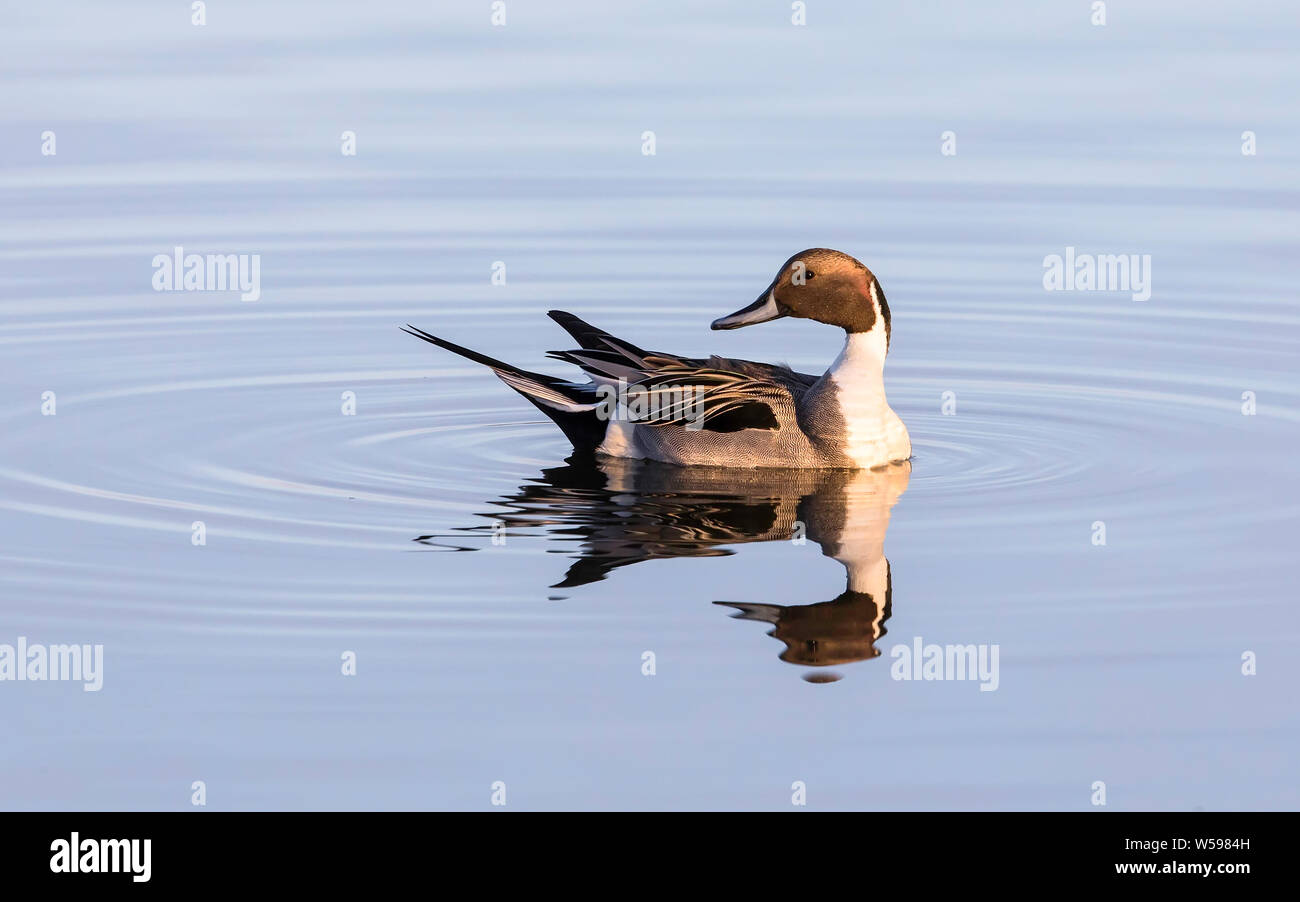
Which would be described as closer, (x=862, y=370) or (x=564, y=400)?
(x=862, y=370)

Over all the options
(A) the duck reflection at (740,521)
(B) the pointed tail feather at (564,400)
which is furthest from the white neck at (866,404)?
(B) the pointed tail feather at (564,400)

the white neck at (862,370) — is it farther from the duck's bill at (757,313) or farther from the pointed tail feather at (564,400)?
the pointed tail feather at (564,400)

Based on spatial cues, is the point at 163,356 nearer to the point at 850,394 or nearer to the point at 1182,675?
the point at 850,394

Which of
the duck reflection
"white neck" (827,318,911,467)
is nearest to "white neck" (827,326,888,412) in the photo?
"white neck" (827,318,911,467)

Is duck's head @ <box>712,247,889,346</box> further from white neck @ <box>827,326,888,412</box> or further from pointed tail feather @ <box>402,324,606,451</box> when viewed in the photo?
pointed tail feather @ <box>402,324,606,451</box>

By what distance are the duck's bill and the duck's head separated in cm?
1

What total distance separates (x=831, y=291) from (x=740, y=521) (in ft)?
5.69

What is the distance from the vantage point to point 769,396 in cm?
1168

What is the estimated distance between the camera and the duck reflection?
29.2 ft

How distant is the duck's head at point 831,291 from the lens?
1166cm

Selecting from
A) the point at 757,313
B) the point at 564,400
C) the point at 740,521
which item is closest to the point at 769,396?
the point at 757,313

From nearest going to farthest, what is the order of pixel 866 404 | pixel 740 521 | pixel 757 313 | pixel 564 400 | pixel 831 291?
pixel 740 521 < pixel 866 404 < pixel 831 291 < pixel 757 313 < pixel 564 400

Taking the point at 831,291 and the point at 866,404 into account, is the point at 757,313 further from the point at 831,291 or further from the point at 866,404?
the point at 866,404

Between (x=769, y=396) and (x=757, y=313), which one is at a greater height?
(x=757, y=313)
